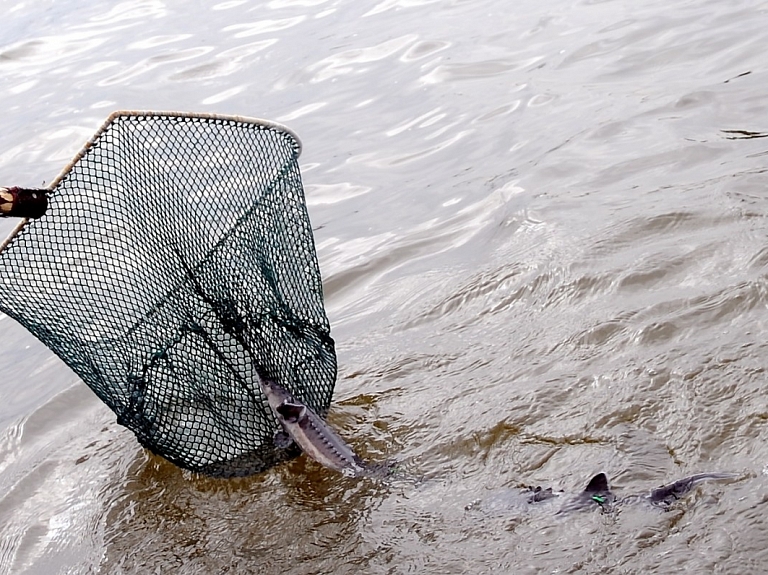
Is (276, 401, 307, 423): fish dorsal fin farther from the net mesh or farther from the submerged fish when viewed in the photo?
the submerged fish

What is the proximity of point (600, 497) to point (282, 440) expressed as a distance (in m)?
1.38

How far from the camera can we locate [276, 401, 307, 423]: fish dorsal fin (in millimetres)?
3730

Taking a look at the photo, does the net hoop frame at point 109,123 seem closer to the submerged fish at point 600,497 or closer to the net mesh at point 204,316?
the net mesh at point 204,316

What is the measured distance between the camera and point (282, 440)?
397 cm

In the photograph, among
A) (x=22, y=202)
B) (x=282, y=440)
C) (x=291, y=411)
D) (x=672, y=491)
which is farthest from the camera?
(x=282, y=440)

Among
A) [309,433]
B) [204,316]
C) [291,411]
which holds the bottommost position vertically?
[309,433]

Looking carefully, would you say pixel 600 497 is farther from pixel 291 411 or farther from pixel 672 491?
pixel 291 411

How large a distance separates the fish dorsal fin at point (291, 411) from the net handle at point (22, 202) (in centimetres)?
121

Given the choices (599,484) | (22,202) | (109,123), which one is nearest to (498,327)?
(599,484)

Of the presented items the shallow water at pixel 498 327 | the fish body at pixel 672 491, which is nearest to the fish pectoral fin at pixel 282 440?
the shallow water at pixel 498 327

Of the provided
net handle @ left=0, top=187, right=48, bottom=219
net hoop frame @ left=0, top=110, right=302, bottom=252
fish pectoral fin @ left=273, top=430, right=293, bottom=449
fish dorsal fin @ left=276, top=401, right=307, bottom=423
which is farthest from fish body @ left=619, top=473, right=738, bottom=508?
net handle @ left=0, top=187, right=48, bottom=219

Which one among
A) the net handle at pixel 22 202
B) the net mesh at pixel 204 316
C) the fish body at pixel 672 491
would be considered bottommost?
the fish body at pixel 672 491

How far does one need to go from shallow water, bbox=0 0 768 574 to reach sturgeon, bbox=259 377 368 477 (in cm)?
12

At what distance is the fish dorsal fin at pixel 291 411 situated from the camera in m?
3.73
